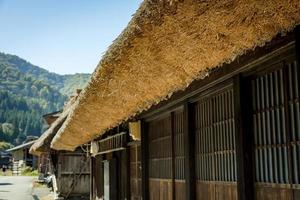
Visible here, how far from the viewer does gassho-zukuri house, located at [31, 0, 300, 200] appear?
3305mm

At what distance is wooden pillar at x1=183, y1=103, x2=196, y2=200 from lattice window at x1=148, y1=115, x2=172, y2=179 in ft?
3.57

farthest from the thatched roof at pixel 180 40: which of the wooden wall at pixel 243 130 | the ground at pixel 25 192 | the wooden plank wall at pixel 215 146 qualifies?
the ground at pixel 25 192

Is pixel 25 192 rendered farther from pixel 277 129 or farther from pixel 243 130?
pixel 277 129

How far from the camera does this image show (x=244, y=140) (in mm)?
4797

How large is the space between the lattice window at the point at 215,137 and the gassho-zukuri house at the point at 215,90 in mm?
13

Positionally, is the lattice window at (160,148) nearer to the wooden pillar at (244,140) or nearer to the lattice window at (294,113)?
the wooden pillar at (244,140)

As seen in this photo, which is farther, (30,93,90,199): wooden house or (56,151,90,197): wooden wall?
(56,151,90,197): wooden wall

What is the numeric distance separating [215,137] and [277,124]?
1.50 m

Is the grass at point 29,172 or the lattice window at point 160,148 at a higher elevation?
the lattice window at point 160,148

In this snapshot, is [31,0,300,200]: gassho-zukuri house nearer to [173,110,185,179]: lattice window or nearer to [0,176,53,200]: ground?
[173,110,185,179]: lattice window

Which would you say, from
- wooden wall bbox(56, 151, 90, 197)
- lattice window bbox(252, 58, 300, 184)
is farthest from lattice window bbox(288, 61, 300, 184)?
wooden wall bbox(56, 151, 90, 197)

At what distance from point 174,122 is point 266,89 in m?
3.00

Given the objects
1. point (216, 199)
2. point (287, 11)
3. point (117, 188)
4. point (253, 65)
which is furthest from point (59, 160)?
point (287, 11)

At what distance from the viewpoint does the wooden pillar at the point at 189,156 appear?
646cm
